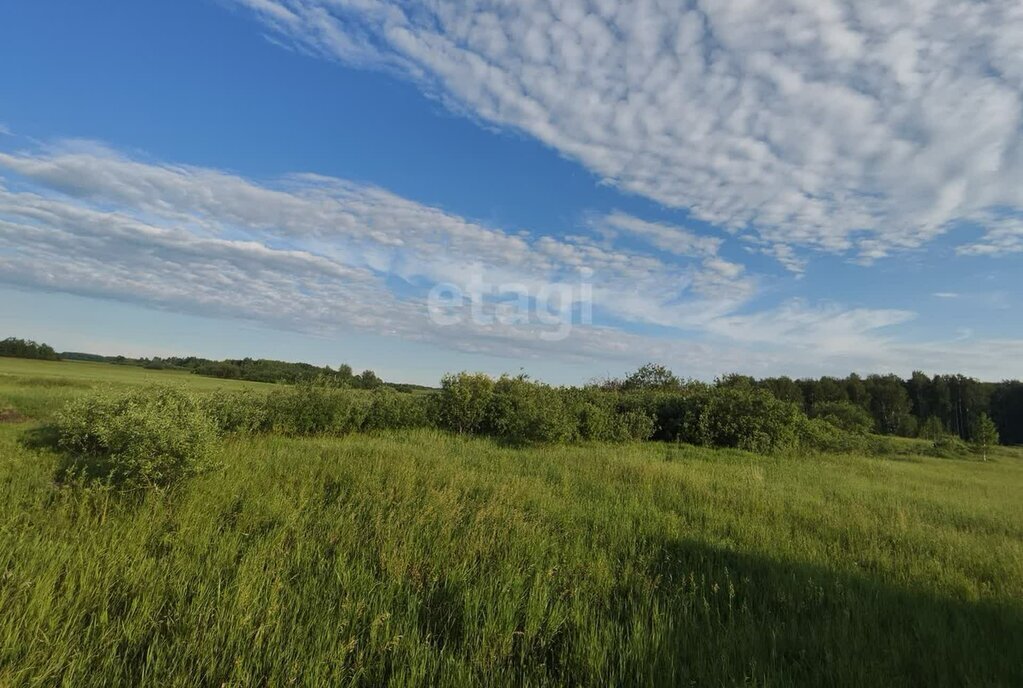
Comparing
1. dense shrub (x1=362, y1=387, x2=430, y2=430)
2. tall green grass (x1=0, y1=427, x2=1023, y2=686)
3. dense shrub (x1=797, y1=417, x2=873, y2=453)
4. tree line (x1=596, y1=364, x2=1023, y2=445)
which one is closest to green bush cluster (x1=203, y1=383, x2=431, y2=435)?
dense shrub (x1=362, y1=387, x2=430, y2=430)

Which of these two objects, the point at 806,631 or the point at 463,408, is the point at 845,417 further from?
the point at 806,631

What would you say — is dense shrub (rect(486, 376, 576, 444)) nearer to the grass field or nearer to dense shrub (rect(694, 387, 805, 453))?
dense shrub (rect(694, 387, 805, 453))

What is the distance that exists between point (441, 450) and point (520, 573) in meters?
9.26

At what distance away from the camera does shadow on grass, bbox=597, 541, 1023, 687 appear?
3.40 m

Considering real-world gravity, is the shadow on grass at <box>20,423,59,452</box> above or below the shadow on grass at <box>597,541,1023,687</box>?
above

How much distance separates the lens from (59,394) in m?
24.1

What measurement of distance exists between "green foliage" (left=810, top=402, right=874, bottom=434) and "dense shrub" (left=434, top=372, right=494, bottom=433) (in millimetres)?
22578

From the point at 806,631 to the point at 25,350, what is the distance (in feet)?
249

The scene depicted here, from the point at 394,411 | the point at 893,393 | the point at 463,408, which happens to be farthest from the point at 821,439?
the point at 893,393

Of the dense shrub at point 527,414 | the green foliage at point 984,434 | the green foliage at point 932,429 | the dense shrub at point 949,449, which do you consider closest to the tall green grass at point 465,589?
the dense shrub at point 527,414

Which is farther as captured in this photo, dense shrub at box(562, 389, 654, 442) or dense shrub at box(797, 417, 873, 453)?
dense shrub at box(797, 417, 873, 453)

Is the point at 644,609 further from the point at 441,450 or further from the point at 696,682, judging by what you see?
the point at 441,450

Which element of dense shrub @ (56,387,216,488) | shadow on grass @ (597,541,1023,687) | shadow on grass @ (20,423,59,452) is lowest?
shadow on grass @ (597,541,1023,687)

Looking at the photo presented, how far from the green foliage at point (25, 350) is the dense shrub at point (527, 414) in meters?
62.2
